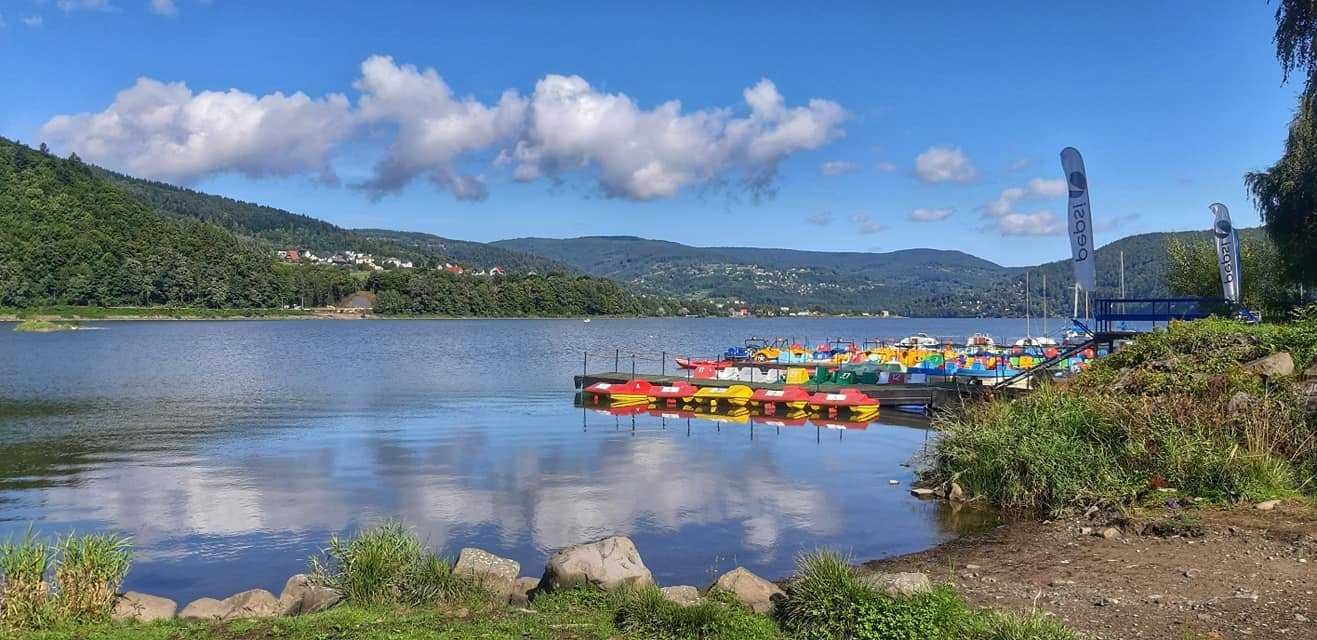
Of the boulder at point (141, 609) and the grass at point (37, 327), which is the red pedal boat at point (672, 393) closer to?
the boulder at point (141, 609)

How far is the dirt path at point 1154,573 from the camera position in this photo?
8.49 m

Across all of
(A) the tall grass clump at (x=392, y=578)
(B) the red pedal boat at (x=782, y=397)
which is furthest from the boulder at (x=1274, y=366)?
(B) the red pedal boat at (x=782, y=397)

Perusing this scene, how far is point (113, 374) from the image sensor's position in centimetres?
5291

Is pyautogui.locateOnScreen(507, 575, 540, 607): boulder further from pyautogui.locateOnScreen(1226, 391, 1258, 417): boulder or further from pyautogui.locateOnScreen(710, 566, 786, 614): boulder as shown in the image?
pyautogui.locateOnScreen(1226, 391, 1258, 417): boulder

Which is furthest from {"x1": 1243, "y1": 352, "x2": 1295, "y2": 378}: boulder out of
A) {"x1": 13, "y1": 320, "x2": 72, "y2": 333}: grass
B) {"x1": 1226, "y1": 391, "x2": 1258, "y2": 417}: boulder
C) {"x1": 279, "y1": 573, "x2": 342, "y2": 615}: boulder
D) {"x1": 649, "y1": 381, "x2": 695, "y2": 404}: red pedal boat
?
{"x1": 13, "y1": 320, "x2": 72, "y2": 333}: grass

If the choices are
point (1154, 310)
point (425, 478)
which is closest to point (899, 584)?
point (425, 478)

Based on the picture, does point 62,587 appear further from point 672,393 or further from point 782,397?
point 672,393

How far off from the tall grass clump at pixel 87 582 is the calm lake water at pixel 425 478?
3.43 metres

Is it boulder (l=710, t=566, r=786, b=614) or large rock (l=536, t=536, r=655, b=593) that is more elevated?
large rock (l=536, t=536, r=655, b=593)

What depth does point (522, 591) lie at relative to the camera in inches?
420

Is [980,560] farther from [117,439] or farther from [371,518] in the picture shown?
[117,439]

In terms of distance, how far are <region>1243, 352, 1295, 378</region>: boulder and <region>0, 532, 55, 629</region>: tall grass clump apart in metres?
19.2

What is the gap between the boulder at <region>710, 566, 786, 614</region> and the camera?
9391 mm

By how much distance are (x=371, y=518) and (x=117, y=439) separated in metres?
16.0
